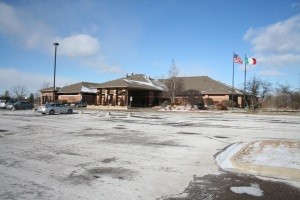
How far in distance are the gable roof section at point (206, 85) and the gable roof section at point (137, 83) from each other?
6154mm

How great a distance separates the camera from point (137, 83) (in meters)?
67.2

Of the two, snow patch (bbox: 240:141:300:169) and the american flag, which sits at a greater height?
the american flag

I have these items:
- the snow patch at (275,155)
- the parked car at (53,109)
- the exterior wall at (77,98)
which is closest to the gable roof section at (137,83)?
the exterior wall at (77,98)

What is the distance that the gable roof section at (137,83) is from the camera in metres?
62.7

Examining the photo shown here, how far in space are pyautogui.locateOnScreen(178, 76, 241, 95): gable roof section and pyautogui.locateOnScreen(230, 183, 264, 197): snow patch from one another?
186 ft

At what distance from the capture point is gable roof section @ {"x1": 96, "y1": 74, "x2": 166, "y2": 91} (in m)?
62.7

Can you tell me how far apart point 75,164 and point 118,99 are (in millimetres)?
56474

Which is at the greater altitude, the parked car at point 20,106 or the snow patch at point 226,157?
the parked car at point 20,106

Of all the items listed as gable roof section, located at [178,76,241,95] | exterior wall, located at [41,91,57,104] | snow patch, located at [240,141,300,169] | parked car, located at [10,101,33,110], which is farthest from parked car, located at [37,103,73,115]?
exterior wall, located at [41,91,57,104]

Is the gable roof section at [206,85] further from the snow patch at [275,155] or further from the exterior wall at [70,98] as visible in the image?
the snow patch at [275,155]

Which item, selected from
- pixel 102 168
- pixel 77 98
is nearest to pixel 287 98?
pixel 77 98

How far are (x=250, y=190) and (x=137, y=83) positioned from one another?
60.8m

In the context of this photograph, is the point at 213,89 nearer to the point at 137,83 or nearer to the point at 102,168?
the point at 137,83

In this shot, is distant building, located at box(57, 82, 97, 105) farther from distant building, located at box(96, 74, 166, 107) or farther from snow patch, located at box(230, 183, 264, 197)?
snow patch, located at box(230, 183, 264, 197)
